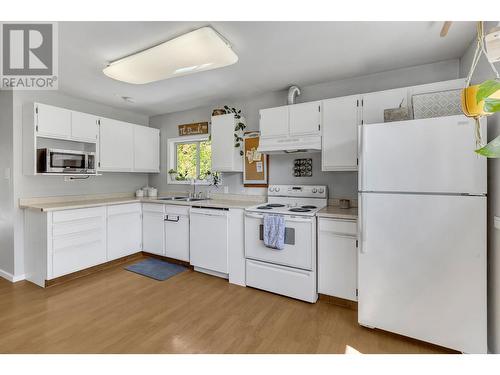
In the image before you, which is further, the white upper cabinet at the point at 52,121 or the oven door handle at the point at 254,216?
the white upper cabinet at the point at 52,121

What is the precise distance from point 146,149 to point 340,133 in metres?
3.22

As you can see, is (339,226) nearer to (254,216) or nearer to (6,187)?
(254,216)

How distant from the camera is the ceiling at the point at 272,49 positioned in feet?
6.44

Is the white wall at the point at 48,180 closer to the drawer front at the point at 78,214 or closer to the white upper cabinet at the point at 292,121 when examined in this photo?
the drawer front at the point at 78,214

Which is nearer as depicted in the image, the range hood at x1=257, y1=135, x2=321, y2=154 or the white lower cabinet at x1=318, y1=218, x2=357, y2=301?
the white lower cabinet at x1=318, y1=218, x2=357, y2=301

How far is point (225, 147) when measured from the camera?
3.53 meters

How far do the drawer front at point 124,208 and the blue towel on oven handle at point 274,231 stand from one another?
2.23 meters

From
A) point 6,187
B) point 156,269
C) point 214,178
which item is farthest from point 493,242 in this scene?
point 6,187

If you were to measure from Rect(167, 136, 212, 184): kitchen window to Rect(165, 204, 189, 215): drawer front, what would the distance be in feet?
2.40

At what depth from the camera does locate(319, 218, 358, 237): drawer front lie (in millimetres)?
2338

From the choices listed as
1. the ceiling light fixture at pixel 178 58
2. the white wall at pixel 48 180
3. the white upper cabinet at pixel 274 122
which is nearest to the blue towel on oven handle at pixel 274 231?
the white upper cabinet at pixel 274 122

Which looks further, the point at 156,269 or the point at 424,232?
the point at 156,269

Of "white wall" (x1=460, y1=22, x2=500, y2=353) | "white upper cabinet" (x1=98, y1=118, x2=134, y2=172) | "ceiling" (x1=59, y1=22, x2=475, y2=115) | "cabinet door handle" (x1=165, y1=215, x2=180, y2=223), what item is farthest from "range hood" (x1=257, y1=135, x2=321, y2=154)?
"white upper cabinet" (x1=98, y1=118, x2=134, y2=172)

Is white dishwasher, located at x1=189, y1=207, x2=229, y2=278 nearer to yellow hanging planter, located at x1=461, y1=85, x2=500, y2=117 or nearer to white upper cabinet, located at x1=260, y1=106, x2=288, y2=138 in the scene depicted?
white upper cabinet, located at x1=260, y1=106, x2=288, y2=138
